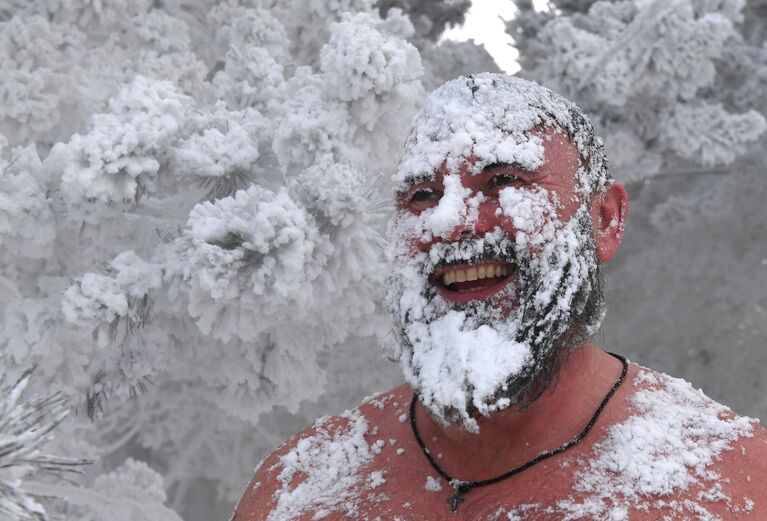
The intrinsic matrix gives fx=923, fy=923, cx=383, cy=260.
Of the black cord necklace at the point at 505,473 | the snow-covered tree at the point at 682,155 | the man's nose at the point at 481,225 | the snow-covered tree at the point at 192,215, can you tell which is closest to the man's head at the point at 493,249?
the man's nose at the point at 481,225

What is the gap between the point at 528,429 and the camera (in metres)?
1.63

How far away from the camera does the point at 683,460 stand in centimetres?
155

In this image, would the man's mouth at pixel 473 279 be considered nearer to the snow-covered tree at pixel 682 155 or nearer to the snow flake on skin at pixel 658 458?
the snow flake on skin at pixel 658 458

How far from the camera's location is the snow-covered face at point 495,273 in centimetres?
152

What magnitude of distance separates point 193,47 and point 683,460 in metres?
4.04

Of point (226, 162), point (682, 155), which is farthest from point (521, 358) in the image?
point (682, 155)

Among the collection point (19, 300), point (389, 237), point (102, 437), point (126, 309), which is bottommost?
point (102, 437)

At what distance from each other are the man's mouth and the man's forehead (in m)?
0.17

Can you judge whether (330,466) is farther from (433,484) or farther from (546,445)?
(546,445)

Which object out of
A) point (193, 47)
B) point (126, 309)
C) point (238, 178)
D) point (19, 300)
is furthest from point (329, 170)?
point (193, 47)

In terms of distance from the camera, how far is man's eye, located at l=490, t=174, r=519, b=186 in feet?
5.19

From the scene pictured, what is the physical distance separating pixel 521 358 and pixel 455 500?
30 centimetres

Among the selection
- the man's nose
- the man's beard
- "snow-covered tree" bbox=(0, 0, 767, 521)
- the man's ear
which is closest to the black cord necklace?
the man's beard

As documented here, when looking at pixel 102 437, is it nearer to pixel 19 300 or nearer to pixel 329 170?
pixel 19 300
